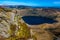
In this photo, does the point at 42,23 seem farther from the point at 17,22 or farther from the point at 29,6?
the point at 17,22

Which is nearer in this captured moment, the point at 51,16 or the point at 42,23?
the point at 42,23

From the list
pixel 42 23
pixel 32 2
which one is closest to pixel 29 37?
pixel 32 2

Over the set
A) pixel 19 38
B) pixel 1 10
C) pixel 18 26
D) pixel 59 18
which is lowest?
pixel 19 38

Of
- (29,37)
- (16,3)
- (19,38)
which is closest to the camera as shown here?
(19,38)

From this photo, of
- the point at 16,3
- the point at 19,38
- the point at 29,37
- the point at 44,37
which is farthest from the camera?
the point at 16,3

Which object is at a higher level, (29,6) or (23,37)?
(29,6)

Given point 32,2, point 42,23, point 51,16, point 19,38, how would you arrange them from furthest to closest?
point 51,16 → point 42,23 → point 32,2 → point 19,38

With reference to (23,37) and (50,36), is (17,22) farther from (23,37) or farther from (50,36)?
(50,36)

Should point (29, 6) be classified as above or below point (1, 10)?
above

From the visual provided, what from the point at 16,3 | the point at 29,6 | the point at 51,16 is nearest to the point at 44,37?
the point at 16,3
